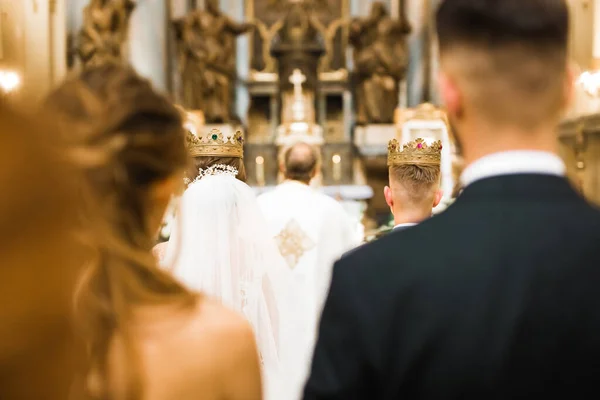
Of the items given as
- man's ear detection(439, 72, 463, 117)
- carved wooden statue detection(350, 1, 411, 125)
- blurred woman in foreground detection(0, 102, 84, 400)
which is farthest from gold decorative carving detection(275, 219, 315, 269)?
carved wooden statue detection(350, 1, 411, 125)

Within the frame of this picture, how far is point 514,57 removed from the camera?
164cm

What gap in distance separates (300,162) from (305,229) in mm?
556

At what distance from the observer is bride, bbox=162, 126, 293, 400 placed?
408cm

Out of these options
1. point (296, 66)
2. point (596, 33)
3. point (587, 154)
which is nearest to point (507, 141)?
point (596, 33)

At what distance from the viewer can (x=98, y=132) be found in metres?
1.55

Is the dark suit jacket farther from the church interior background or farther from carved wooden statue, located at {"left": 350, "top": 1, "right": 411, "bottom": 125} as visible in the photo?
carved wooden statue, located at {"left": 350, "top": 1, "right": 411, "bottom": 125}

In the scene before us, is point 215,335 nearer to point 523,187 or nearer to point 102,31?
point 523,187

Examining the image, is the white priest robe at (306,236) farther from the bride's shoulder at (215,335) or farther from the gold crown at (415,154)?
the bride's shoulder at (215,335)

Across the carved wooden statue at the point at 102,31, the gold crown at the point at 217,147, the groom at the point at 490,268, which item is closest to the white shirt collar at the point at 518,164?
the groom at the point at 490,268

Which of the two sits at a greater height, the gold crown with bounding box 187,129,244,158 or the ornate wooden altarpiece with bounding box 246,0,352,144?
the ornate wooden altarpiece with bounding box 246,0,352,144

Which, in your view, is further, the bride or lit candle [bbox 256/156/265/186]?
lit candle [bbox 256/156/265/186]

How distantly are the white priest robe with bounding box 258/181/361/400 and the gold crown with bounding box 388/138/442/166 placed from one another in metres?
1.53

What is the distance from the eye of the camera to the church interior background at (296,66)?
535 inches

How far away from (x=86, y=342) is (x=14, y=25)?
1232cm
